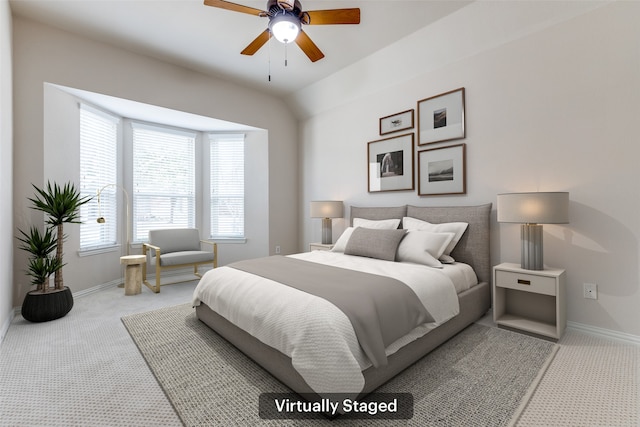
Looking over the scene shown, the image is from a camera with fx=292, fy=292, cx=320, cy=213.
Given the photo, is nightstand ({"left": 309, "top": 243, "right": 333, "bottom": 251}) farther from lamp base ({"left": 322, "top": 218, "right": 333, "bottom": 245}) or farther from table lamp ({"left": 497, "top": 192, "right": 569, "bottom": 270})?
table lamp ({"left": 497, "top": 192, "right": 569, "bottom": 270})

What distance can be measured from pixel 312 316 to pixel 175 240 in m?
3.66

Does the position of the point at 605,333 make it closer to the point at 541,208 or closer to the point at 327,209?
the point at 541,208

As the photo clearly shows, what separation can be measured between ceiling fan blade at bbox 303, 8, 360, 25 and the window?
11.0 ft

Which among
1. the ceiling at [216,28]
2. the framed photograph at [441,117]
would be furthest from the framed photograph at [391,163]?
the ceiling at [216,28]

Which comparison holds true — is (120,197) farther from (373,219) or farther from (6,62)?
(373,219)

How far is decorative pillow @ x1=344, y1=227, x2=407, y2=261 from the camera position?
3.00 m

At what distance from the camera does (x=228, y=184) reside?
5398mm

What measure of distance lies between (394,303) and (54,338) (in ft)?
9.31

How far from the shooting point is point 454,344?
2324 mm

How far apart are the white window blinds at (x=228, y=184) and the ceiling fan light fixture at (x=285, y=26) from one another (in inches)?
132

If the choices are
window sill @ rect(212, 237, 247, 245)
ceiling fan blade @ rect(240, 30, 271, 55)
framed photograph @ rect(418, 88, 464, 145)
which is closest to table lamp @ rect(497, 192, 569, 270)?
framed photograph @ rect(418, 88, 464, 145)

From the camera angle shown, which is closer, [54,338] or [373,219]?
[54,338]

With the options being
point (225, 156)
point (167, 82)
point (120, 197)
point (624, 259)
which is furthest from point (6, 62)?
point (624, 259)

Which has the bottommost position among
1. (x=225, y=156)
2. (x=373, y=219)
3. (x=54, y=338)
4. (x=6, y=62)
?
(x=54, y=338)
